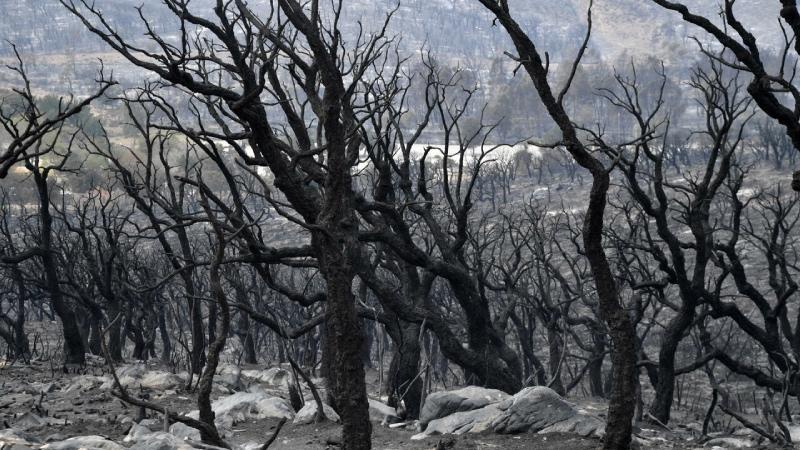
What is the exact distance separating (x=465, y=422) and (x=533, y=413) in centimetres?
83

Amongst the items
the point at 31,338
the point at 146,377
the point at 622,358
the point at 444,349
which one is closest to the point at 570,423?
the point at 622,358

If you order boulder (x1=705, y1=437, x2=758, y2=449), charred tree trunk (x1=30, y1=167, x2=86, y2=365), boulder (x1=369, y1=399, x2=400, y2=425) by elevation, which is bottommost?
boulder (x1=705, y1=437, x2=758, y2=449)

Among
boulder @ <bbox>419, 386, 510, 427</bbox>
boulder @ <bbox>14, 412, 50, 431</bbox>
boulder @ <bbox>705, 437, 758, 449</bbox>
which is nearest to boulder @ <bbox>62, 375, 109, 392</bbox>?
boulder @ <bbox>14, 412, 50, 431</bbox>

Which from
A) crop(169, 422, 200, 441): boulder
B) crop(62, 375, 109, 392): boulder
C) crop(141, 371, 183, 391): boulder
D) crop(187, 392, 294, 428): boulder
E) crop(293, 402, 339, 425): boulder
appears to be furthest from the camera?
crop(62, 375, 109, 392): boulder

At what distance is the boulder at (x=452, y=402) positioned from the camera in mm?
10180

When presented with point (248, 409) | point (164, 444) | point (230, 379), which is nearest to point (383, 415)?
point (248, 409)

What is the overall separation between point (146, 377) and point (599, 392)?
12.4 metres

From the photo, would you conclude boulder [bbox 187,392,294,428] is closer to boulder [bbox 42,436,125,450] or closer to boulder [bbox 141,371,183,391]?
boulder [bbox 141,371,183,391]

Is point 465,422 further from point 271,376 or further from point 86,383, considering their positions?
point 271,376

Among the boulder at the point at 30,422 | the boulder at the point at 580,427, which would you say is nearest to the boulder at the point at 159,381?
the boulder at the point at 30,422

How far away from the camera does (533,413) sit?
30.2ft

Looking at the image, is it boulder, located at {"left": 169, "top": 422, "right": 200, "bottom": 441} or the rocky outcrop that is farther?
boulder, located at {"left": 169, "top": 422, "right": 200, "bottom": 441}

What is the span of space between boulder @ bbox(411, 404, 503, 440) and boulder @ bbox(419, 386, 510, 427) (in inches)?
5.9

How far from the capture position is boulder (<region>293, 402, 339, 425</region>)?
10891mm
